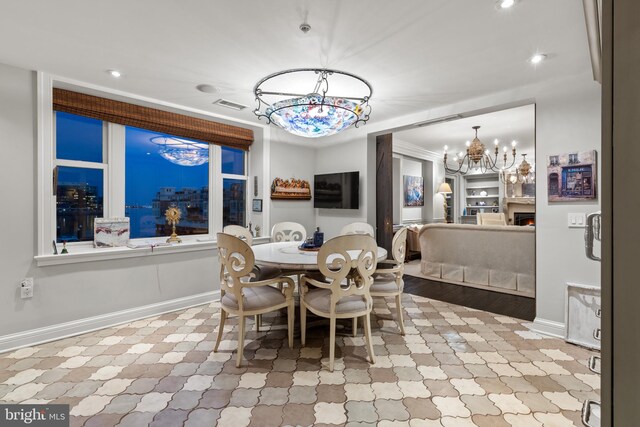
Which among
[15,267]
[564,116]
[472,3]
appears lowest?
[15,267]

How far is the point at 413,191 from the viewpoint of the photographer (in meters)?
7.63

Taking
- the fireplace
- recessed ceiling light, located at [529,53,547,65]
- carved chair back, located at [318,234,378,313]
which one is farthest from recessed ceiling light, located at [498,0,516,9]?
the fireplace

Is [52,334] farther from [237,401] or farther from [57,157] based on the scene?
[237,401]

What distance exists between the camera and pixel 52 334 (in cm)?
266

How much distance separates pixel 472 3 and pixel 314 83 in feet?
4.72

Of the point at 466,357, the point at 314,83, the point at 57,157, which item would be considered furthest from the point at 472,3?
the point at 57,157

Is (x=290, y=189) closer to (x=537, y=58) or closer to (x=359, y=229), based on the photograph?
(x=359, y=229)

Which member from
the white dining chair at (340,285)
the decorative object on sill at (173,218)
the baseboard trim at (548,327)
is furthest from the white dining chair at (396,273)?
the decorative object on sill at (173,218)

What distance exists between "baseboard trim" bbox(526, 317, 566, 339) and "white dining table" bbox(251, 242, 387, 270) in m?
1.68

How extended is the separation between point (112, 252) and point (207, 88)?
6.22ft

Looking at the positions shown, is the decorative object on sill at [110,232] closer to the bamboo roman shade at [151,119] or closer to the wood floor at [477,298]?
the bamboo roman shade at [151,119]

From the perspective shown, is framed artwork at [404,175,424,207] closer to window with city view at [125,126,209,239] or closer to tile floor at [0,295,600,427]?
tile floor at [0,295,600,427]

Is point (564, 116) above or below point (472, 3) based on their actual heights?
below

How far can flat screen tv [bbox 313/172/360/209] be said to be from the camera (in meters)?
4.40
